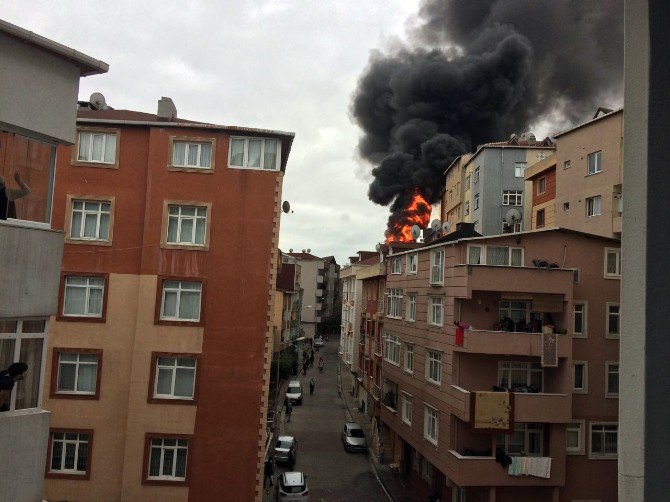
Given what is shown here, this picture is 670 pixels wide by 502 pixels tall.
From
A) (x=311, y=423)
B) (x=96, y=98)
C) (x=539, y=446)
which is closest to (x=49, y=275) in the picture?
(x=96, y=98)

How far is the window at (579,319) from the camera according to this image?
23.4 meters

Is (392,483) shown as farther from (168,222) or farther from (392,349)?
(168,222)

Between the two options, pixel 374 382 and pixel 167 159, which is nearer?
pixel 167 159

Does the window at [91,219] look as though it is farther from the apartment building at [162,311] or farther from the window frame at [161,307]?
the window frame at [161,307]

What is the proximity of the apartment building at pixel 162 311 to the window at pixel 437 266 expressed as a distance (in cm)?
877

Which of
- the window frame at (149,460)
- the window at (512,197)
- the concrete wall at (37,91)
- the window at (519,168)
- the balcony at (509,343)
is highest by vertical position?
the window at (519,168)

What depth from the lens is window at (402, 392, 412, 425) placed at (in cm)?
2980

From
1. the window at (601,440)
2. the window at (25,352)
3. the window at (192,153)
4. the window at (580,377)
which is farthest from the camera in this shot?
the window at (580,377)

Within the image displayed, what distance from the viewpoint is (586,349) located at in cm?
2330

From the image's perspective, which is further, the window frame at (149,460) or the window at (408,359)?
the window at (408,359)

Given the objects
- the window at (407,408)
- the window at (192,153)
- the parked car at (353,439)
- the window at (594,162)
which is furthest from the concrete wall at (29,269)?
the parked car at (353,439)

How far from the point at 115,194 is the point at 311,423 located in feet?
90.9

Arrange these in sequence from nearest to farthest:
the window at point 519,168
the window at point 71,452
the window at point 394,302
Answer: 1. the window at point 71,452
2. the window at point 394,302
3. the window at point 519,168

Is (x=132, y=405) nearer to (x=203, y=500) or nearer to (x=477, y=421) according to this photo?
(x=203, y=500)
